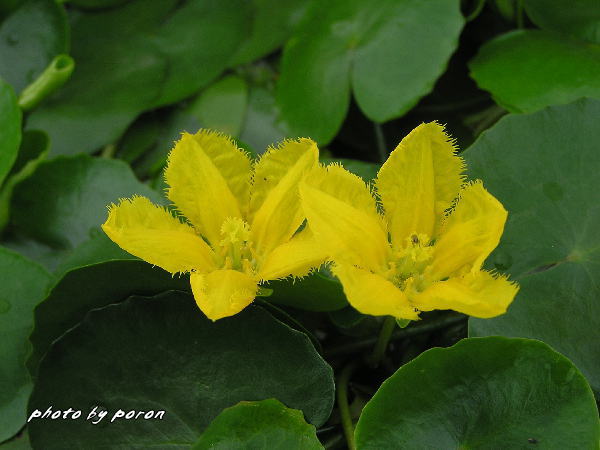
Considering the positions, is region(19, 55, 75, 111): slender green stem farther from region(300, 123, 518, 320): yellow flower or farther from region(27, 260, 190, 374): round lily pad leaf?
region(300, 123, 518, 320): yellow flower

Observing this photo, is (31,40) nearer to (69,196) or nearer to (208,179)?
(69,196)

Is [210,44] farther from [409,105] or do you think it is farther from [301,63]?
[409,105]

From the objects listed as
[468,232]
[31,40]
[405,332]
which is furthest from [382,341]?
[31,40]

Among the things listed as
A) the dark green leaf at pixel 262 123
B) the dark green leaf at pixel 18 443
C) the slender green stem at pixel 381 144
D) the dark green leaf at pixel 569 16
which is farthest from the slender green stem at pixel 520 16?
the dark green leaf at pixel 18 443

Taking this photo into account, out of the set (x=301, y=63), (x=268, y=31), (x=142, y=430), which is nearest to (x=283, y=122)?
(x=301, y=63)

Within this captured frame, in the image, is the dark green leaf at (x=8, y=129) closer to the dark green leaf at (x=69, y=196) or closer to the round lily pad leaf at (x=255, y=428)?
the dark green leaf at (x=69, y=196)

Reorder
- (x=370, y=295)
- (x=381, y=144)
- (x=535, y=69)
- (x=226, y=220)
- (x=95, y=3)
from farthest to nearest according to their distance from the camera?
(x=95, y=3)
(x=381, y=144)
(x=535, y=69)
(x=226, y=220)
(x=370, y=295)

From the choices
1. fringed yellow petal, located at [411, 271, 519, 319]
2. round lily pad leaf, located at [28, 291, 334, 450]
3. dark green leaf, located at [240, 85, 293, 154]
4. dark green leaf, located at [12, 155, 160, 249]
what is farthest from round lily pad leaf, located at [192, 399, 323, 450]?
dark green leaf, located at [240, 85, 293, 154]
